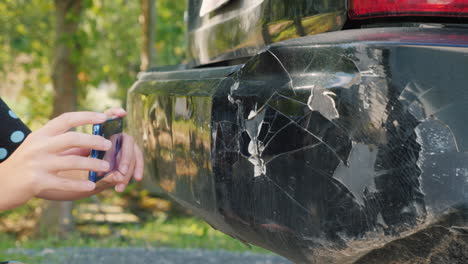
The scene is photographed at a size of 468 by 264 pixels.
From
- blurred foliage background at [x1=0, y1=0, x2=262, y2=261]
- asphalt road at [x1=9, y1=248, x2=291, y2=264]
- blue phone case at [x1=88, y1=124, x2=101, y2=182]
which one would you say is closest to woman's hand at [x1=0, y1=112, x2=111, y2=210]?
blue phone case at [x1=88, y1=124, x2=101, y2=182]

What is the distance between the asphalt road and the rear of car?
2287mm

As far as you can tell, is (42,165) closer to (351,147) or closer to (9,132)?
(351,147)

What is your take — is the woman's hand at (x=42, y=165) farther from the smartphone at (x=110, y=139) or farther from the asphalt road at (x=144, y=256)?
the asphalt road at (x=144, y=256)

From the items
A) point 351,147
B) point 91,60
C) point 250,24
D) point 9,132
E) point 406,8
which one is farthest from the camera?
point 91,60

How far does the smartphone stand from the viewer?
1.33 metres

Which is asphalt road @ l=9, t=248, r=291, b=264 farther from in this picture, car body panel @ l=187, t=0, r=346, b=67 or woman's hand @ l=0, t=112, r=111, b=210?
woman's hand @ l=0, t=112, r=111, b=210

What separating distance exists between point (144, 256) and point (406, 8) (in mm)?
2928

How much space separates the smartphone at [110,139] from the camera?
4.35 ft

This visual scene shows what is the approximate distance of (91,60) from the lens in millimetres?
9820

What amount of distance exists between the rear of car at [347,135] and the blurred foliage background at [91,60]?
6.39 m

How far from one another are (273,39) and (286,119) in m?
0.37

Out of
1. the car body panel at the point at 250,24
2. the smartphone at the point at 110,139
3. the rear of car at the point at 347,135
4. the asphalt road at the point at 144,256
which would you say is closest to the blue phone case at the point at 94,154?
the smartphone at the point at 110,139

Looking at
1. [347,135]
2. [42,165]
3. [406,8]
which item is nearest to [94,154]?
[42,165]

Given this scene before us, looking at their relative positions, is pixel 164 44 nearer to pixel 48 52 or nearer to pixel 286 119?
pixel 48 52
